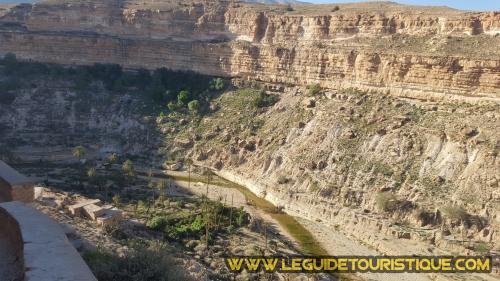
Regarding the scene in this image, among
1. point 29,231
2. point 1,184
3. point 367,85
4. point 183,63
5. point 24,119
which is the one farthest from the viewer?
point 183,63

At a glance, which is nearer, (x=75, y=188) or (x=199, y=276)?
(x=199, y=276)

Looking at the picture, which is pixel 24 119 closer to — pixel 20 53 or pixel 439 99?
pixel 20 53

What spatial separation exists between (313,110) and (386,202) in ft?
43.7

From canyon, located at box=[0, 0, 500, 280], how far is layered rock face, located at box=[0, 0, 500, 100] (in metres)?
0.14

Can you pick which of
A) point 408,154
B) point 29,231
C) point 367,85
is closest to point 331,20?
point 367,85

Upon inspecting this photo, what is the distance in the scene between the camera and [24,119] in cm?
4556

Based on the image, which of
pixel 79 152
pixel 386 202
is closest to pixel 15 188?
pixel 386 202

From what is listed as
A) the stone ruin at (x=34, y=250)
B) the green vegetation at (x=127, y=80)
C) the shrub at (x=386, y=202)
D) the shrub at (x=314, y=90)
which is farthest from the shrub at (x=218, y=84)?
the stone ruin at (x=34, y=250)

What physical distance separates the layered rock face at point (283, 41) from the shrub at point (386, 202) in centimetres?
1024

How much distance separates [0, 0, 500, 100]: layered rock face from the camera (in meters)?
35.6

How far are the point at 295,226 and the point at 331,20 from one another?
77.0 feet

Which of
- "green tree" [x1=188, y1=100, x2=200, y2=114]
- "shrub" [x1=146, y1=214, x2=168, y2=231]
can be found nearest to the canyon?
"green tree" [x1=188, y1=100, x2=200, y2=114]

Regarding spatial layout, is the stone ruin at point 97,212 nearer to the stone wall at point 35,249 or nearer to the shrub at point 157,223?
the shrub at point 157,223

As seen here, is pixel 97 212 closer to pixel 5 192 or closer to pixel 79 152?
pixel 5 192
